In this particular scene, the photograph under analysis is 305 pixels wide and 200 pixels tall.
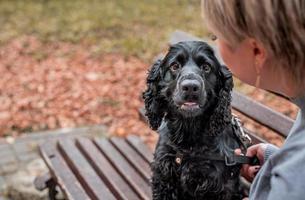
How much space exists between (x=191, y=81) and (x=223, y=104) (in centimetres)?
29

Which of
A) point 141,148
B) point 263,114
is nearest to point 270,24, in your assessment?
point 263,114

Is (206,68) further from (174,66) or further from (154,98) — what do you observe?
(154,98)

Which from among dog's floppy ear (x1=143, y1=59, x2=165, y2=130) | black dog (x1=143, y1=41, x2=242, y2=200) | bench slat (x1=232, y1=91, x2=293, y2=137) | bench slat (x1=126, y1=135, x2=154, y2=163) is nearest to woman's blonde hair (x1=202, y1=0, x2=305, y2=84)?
black dog (x1=143, y1=41, x2=242, y2=200)

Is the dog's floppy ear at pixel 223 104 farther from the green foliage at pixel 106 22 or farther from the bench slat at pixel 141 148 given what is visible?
the green foliage at pixel 106 22

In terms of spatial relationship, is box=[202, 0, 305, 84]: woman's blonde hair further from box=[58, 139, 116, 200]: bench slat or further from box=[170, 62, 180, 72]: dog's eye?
box=[58, 139, 116, 200]: bench slat

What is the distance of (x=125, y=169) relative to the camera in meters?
3.64

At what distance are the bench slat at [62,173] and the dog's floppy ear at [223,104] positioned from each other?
1078 millimetres

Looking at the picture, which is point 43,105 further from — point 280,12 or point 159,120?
point 280,12

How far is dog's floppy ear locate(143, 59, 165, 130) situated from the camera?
2.75 metres

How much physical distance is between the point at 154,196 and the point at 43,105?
147 inches

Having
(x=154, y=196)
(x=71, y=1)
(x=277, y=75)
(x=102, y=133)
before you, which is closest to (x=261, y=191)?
(x=277, y=75)

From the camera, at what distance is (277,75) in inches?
64.6

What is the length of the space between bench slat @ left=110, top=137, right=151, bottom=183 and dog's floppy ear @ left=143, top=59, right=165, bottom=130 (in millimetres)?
787

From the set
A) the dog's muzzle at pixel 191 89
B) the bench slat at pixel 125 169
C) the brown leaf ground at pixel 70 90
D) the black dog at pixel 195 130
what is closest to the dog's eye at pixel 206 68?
the black dog at pixel 195 130
